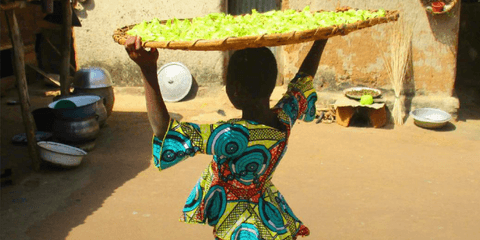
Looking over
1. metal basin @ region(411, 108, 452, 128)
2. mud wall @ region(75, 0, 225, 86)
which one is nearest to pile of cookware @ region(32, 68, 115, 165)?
mud wall @ region(75, 0, 225, 86)

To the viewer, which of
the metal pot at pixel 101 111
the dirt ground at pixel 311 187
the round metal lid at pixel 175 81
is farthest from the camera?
the round metal lid at pixel 175 81

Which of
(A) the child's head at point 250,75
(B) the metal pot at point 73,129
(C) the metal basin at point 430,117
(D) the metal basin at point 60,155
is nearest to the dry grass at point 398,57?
(C) the metal basin at point 430,117

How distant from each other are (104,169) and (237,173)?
385cm

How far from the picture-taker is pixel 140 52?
5.95 ft

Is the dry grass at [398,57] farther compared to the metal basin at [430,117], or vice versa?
the dry grass at [398,57]

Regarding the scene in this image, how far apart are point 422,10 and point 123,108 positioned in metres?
5.05

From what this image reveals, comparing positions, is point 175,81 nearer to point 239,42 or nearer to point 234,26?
point 234,26

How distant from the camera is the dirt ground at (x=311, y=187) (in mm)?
4238

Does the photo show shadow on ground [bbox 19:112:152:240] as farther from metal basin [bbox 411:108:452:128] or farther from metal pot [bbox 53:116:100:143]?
metal basin [bbox 411:108:452:128]

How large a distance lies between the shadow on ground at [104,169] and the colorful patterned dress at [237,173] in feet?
7.95

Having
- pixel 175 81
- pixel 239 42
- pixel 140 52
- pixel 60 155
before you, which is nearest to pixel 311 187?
pixel 60 155

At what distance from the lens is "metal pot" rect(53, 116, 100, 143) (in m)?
6.03

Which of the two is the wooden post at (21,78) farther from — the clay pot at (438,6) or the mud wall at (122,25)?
the clay pot at (438,6)

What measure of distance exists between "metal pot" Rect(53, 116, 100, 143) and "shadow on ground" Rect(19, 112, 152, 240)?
274mm
